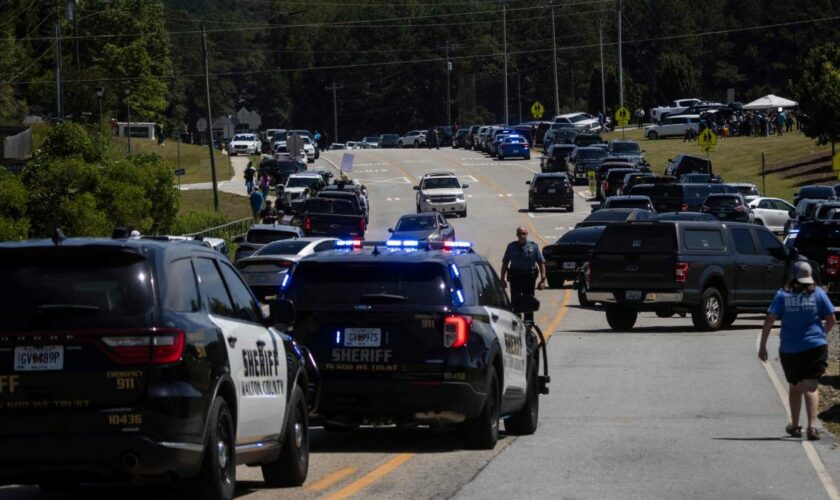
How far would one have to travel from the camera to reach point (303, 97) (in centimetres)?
18062

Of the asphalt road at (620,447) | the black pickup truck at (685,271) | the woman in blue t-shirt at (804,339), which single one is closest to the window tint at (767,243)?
the black pickup truck at (685,271)

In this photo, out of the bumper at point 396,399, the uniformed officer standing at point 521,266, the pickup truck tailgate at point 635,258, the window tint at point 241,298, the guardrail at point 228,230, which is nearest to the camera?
the window tint at point 241,298

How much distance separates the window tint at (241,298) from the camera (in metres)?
10.8

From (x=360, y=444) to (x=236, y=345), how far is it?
13.5ft

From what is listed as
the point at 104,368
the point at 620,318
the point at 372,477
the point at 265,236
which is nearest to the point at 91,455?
the point at 104,368

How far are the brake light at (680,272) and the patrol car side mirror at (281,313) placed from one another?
56.5 ft

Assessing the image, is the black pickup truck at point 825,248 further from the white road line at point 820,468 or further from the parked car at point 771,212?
the parked car at point 771,212

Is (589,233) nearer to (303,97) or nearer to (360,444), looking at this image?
(360,444)

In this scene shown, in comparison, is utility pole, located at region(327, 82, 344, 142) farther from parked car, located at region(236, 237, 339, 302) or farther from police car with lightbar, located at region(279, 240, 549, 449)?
police car with lightbar, located at region(279, 240, 549, 449)

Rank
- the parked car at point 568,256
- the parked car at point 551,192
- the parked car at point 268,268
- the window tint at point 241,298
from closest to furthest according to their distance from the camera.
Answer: the window tint at point 241,298
the parked car at point 268,268
the parked car at point 568,256
the parked car at point 551,192

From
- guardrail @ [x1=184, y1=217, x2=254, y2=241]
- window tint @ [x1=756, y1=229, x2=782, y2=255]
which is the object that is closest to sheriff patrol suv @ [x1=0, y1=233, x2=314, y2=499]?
window tint @ [x1=756, y1=229, x2=782, y2=255]

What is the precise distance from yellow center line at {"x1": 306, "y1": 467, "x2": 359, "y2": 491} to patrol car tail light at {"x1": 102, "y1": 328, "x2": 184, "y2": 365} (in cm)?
261

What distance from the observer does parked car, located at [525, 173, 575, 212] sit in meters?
65.0

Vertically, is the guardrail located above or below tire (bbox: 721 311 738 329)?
above
